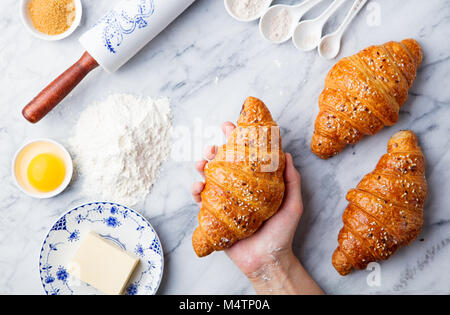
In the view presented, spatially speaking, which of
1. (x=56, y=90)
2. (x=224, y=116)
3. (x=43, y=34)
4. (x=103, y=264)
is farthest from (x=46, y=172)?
(x=224, y=116)

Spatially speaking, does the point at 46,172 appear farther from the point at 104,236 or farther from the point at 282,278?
the point at 282,278

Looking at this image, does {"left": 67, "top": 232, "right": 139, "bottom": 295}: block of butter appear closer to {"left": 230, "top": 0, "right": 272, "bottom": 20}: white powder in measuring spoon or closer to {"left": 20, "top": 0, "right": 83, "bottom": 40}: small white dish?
{"left": 20, "top": 0, "right": 83, "bottom": 40}: small white dish

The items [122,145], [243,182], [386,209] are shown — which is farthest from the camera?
[122,145]

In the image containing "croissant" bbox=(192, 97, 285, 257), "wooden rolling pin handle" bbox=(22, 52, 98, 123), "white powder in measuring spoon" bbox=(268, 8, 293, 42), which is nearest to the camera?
"croissant" bbox=(192, 97, 285, 257)

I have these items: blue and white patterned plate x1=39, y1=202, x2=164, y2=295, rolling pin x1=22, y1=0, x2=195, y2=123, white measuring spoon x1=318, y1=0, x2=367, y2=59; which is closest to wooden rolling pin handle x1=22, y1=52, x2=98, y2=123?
rolling pin x1=22, y1=0, x2=195, y2=123

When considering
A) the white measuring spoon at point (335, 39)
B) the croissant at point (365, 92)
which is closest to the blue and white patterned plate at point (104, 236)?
the croissant at point (365, 92)

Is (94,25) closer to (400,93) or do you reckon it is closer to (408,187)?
(400,93)
